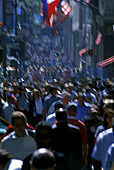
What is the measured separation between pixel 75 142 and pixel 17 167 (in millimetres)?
2193

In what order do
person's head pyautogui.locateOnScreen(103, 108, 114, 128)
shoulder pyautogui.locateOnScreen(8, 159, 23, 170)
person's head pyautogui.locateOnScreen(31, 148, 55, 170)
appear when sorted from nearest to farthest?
person's head pyautogui.locateOnScreen(31, 148, 55, 170), shoulder pyautogui.locateOnScreen(8, 159, 23, 170), person's head pyautogui.locateOnScreen(103, 108, 114, 128)

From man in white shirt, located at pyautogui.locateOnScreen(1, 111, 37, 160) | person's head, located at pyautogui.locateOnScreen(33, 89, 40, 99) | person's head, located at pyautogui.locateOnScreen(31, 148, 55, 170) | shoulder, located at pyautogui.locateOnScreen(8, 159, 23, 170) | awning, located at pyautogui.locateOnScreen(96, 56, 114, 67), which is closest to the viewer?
person's head, located at pyautogui.locateOnScreen(31, 148, 55, 170)

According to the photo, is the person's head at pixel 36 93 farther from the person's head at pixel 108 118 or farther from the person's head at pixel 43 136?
the person's head at pixel 43 136

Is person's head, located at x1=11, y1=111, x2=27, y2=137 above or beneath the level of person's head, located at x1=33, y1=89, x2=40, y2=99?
beneath

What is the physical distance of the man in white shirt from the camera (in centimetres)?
697

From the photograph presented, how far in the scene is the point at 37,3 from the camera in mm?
97062

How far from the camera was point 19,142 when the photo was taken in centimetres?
698

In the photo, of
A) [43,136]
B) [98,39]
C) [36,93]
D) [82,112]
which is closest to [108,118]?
[43,136]

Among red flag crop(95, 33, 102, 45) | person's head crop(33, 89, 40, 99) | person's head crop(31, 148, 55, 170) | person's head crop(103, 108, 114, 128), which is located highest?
red flag crop(95, 33, 102, 45)

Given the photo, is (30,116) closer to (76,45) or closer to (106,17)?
(106,17)

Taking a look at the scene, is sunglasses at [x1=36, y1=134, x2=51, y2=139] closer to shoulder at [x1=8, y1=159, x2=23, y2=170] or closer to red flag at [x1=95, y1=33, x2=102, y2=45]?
shoulder at [x1=8, y1=159, x2=23, y2=170]

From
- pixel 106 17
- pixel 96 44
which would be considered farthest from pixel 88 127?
pixel 96 44

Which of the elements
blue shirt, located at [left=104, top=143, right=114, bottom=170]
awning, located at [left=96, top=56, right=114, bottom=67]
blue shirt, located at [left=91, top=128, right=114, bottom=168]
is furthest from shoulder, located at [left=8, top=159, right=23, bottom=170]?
awning, located at [left=96, top=56, right=114, bottom=67]

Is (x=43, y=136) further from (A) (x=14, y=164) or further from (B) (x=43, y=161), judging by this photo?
(B) (x=43, y=161)
